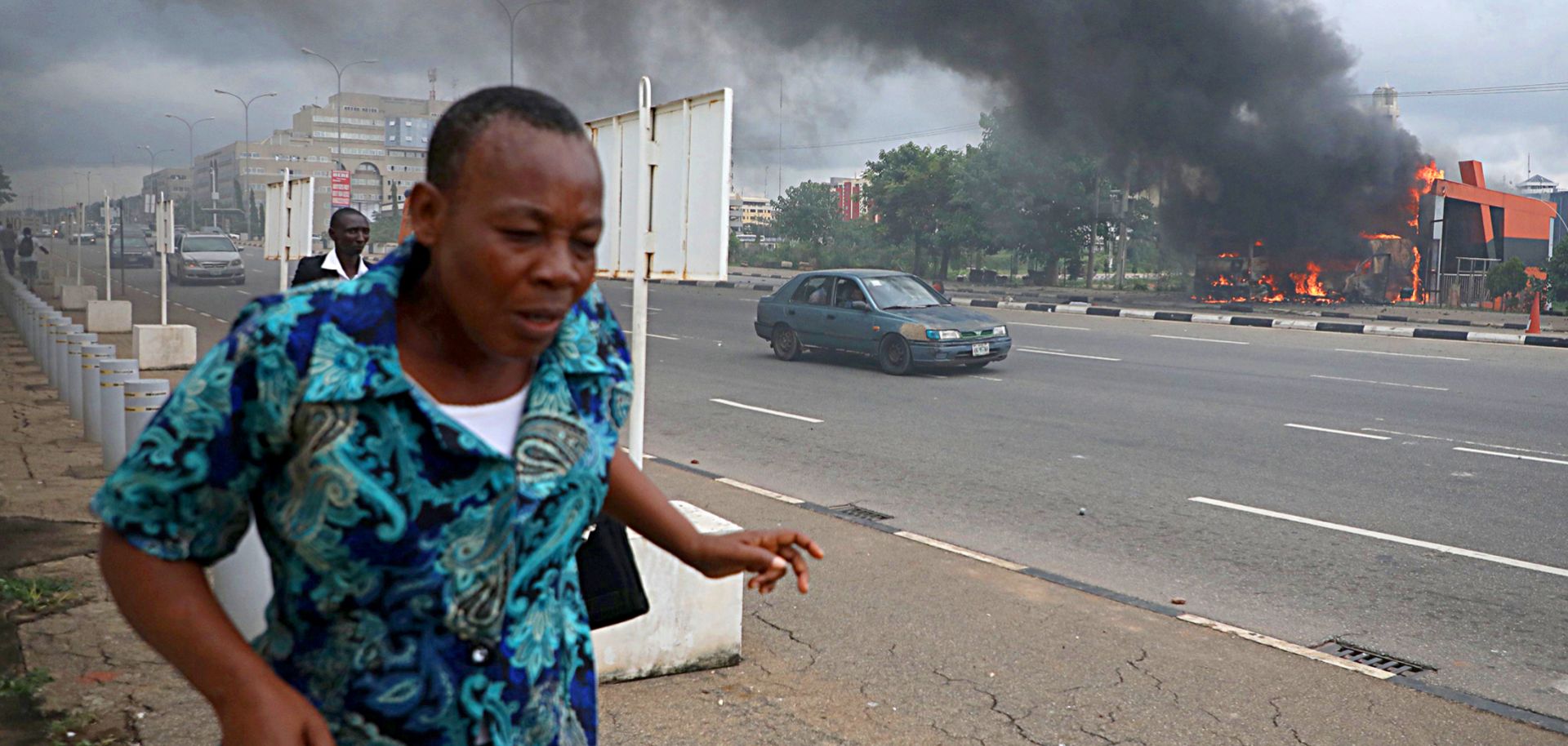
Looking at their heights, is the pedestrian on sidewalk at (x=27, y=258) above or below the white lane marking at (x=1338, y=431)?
above

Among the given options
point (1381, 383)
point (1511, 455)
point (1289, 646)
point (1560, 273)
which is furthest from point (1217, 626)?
point (1560, 273)

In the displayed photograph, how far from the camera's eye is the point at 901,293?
15109mm

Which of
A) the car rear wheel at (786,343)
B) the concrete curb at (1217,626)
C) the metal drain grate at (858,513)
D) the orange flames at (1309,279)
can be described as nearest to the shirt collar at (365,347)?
the concrete curb at (1217,626)

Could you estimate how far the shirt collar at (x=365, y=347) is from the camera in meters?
1.34

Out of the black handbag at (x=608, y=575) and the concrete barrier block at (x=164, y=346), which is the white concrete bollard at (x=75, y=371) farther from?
the black handbag at (x=608, y=575)

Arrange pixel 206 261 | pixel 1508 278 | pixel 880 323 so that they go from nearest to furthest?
1. pixel 880 323
2. pixel 1508 278
3. pixel 206 261

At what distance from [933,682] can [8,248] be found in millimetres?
32441

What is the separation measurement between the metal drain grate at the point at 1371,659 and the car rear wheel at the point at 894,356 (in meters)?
9.20

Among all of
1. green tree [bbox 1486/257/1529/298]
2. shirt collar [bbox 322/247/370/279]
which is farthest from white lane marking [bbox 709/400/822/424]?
green tree [bbox 1486/257/1529/298]

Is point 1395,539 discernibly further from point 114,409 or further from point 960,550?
point 114,409

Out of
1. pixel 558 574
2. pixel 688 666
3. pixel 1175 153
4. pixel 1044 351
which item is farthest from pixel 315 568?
pixel 1175 153

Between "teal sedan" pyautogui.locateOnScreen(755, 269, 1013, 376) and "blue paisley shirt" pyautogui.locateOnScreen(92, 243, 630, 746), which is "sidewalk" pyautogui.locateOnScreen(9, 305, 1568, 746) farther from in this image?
"teal sedan" pyautogui.locateOnScreen(755, 269, 1013, 376)

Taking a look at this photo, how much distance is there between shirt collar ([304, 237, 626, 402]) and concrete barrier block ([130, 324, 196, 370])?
13736 mm

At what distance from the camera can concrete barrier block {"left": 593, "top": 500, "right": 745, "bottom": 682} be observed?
14.0 feet
